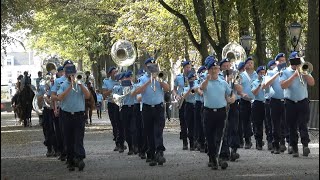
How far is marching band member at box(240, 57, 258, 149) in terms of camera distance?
19.8 m

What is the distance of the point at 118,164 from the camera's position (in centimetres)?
1828

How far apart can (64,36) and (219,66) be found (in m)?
43.2

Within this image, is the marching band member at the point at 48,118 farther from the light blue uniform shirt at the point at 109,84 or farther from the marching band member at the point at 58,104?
the light blue uniform shirt at the point at 109,84

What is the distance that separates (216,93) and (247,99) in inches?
169

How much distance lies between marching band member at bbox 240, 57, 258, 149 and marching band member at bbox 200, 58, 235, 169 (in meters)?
3.39

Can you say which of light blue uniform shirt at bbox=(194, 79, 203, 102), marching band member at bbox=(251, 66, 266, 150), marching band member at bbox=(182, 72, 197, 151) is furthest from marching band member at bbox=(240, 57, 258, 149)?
marching band member at bbox=(182, 72, 197, 151)

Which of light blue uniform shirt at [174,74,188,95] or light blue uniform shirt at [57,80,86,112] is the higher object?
light blue uniform shirt at [174,74,188,95]

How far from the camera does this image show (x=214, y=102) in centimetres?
1582

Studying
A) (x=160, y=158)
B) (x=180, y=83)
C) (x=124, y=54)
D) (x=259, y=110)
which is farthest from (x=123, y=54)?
(x=160, y=158)

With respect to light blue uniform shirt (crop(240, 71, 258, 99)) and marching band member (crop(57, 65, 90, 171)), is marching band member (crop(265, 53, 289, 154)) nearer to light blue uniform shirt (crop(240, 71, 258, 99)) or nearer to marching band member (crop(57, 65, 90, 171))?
light blue uniform shirt (crop(240, 71, 258, 99))

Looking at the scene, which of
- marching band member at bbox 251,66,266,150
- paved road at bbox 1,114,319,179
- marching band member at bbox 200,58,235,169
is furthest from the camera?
marching band member at bbox 251,66,266,150

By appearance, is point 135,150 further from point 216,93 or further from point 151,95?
point 216,93

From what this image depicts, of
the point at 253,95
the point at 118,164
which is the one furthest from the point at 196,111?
the point at 118,164

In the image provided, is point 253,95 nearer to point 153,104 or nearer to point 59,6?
point 153,104
